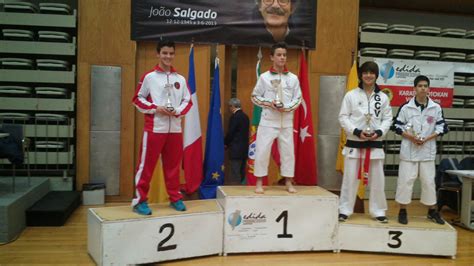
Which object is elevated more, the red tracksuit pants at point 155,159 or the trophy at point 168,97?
the trophy at point 168,97

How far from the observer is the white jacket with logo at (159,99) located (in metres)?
2.92

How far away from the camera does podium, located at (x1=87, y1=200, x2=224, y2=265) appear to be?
8.96 ft

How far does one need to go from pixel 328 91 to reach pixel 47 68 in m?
3.71

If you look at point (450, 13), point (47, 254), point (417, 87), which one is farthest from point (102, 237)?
point (450, 13)

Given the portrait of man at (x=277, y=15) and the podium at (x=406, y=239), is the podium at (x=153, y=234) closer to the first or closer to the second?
the podium at (x=406, y=239)

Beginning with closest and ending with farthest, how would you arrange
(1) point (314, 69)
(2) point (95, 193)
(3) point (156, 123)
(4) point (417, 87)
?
(3) point (156, 123), (4) point (417, 87), (2) point (95, 193), (1) point (314, 69)

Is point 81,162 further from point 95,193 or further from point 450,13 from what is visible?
point 450,13

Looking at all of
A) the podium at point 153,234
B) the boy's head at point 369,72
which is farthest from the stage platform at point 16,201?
the boy's head at point 369,72

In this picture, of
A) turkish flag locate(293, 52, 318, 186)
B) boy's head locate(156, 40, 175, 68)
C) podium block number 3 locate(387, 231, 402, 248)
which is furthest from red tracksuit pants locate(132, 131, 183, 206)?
podium block number 3 locate(387, 231, 402, 248)

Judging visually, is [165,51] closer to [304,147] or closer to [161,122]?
[161,122]

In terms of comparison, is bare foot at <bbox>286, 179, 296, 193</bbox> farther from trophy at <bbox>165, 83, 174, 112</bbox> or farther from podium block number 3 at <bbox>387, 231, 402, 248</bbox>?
trophy at <bbox>165, 83, 174, 112</bbox>

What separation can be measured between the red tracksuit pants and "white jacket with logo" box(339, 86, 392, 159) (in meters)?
1.43

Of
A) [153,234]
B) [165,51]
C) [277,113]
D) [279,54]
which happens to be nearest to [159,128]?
[165,51]

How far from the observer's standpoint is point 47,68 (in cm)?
496
